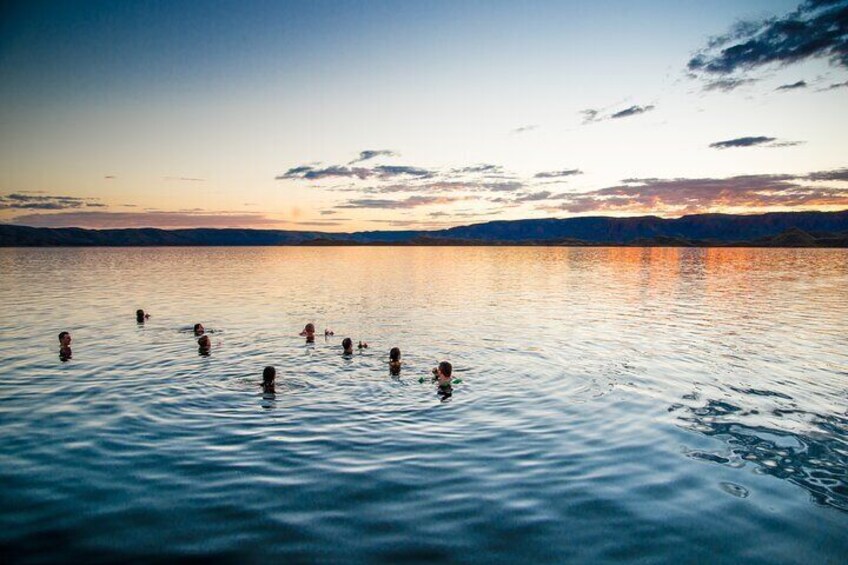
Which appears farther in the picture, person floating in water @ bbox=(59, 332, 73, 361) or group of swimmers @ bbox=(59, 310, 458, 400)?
person floating in water @ bbox=(59, 332, 73, 361)

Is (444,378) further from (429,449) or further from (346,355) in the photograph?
(346,355)

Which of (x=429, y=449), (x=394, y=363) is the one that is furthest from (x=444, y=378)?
(x=429, y=449)

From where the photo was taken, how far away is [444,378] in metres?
19.1

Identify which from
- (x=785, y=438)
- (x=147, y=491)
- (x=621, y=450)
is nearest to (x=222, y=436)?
(x=147, y=491)

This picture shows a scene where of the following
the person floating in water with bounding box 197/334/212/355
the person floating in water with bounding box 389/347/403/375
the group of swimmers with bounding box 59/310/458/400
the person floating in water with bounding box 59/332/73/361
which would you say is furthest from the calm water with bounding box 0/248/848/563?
the person floating in water with bounding box 197/334/212/355

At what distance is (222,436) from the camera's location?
45.9ft

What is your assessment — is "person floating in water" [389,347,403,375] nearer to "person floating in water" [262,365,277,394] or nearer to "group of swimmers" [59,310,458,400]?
"group of swimmers" [59,310,458,400]

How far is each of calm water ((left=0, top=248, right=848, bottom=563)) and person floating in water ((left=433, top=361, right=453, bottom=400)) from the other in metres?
0.53

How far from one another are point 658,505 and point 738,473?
A: 307cm

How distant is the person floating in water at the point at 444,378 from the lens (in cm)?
1872

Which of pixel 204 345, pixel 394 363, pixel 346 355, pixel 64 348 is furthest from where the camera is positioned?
pixel 204 345

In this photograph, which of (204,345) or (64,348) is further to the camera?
(204,345)

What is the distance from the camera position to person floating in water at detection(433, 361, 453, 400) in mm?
18719

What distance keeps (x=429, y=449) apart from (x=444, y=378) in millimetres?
5857
